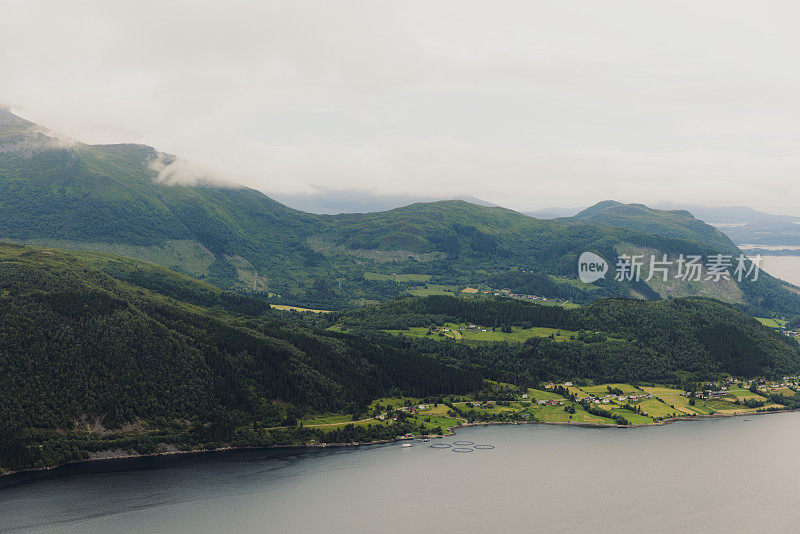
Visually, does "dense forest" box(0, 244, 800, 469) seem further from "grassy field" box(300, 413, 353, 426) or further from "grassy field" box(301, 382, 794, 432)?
"grassy field" box(301, 382, 794, 432)

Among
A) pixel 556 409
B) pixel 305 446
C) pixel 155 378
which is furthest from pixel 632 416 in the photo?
pixel 155 378

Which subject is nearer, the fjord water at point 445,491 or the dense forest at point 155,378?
the fjord water at point 445,491

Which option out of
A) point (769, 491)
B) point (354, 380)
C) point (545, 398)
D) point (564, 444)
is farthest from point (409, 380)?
point (769, 491)

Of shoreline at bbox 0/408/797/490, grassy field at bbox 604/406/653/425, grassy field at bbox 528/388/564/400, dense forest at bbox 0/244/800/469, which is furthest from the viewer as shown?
grassy field at bbox 528/388/564/400

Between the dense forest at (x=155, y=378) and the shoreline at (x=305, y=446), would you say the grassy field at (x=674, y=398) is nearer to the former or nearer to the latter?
the shoreline at (x=305, y=446)

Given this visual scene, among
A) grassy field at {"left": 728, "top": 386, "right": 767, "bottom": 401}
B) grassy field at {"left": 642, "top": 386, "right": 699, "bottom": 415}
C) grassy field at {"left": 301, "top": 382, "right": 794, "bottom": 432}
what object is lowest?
grassy field at {"left": 301, "top": 382, "right": 794, "bottom": 432}

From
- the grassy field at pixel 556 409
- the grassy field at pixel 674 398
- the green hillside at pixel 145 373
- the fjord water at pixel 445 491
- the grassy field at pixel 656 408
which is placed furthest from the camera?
the grassy field at pixel 674 398

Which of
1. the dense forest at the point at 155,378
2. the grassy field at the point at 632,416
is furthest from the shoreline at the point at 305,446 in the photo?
the dense forest at the point at 155,378

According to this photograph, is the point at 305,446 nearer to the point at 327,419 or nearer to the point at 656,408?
the point at 327,419

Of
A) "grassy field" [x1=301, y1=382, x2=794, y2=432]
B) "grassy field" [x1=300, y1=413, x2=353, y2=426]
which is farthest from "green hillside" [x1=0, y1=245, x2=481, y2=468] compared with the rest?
"grassy field" [x1=301, y1=382, x2=794, y2=432]
